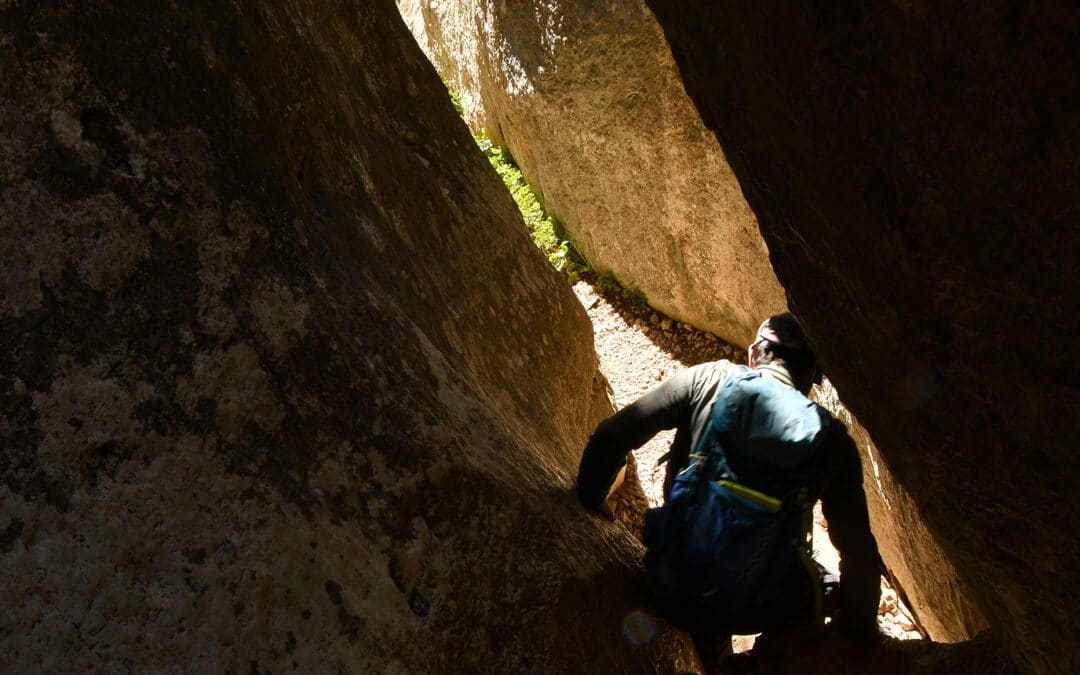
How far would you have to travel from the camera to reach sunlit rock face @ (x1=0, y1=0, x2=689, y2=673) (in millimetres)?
1716

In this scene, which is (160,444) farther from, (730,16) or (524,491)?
(730,16)

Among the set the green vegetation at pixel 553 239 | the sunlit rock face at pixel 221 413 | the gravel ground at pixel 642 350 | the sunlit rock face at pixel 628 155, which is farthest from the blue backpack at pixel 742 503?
the green vegetation at pixel 553 239

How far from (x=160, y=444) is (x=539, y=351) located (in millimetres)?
2086

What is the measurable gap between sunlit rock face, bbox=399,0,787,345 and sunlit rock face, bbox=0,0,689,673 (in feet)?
11.0

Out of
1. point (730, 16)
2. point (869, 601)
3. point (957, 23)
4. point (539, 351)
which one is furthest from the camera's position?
point (539, 351)

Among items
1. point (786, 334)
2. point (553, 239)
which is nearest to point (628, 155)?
point (553, 239)

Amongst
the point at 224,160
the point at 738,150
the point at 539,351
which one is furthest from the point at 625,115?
the point at 224,160

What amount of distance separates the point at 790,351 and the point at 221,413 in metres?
1.69

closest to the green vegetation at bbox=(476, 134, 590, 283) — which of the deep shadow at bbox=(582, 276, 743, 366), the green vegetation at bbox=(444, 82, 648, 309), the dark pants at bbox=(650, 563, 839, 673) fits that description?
the green vegetation at bbox=(444, 82, 648, 309)

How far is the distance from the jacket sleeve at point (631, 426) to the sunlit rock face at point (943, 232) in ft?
1.58

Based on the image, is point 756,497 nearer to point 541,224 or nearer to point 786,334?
point 786,334

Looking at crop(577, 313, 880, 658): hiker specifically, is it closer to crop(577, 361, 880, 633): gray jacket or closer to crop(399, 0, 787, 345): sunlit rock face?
crop(577, 361, 880, 633): gray jacket

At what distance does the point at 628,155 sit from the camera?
5812 millimetres

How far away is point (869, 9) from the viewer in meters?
1.59
